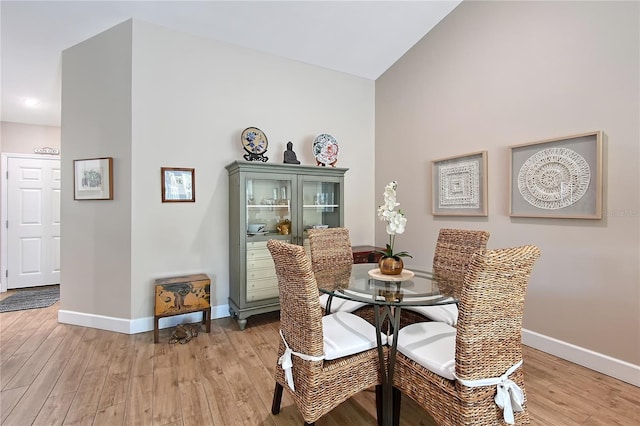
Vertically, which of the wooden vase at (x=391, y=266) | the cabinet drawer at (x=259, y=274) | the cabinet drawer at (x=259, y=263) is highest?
the wooden vase at (x=391, y=266)

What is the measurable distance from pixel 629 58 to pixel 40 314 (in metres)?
5.96

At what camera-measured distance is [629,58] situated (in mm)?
2127

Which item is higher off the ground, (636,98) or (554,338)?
(636,98)

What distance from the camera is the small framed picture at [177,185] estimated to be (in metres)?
3.07

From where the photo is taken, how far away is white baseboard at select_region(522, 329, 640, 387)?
83.7 inches

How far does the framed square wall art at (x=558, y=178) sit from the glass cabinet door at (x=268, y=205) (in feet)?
7.21

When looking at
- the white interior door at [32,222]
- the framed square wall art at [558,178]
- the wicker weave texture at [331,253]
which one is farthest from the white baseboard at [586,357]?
the white interior door at [32,222]

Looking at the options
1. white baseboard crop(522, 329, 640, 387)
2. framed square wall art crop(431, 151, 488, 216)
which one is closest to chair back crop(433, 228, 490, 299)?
framed square wall art crop(431, 151, 488, 216)

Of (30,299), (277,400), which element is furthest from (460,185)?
(30,299)

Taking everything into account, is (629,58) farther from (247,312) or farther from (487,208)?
(247,312)

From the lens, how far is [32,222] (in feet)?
14.8

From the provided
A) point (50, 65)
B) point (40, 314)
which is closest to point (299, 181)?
point (50, 65)

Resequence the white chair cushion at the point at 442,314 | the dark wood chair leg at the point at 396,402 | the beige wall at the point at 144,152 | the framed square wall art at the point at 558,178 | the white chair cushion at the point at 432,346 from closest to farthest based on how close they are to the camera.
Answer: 1. the white chair cushion at the point at 432,346
2. the dark wood chair leg at the point at 396,402
3. the white chair cushion at the point at 442,314
4. the framed square wall art at the point at 558,178
5. the beige wall at the point at 144,152

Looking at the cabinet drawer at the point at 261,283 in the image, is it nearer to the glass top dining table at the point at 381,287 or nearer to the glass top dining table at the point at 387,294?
the glass top dining table at the point at 381,287
